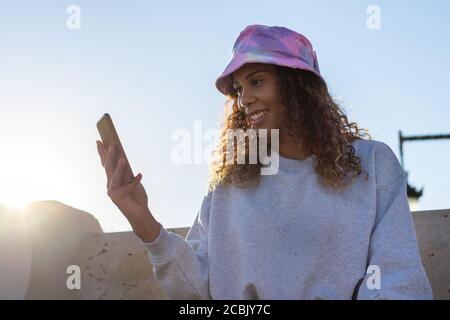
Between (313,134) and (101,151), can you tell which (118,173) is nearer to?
(101,151)

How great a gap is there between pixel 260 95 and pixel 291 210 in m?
0.57

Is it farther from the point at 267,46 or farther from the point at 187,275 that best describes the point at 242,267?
the point at 267,46

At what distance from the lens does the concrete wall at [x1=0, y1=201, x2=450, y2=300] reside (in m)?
4.38

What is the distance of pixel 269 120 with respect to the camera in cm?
351

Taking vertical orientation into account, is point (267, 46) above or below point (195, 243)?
above

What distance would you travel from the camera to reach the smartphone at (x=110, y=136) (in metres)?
3.11

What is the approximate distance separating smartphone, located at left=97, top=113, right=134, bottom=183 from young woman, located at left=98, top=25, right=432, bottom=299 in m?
0.04

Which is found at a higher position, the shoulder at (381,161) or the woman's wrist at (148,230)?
the shoulder at (381,161)

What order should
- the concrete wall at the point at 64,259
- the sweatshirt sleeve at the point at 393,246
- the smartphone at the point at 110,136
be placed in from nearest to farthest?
the sweatshirt sleeve at the point at 393,246 → the smartphone at the point at 110,136 → the concrete wall at the point at 64,259

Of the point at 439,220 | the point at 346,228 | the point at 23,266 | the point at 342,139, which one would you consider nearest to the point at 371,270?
the point at 346,228

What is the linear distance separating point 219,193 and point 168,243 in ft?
1.44

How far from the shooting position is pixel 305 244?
10.6 ft
